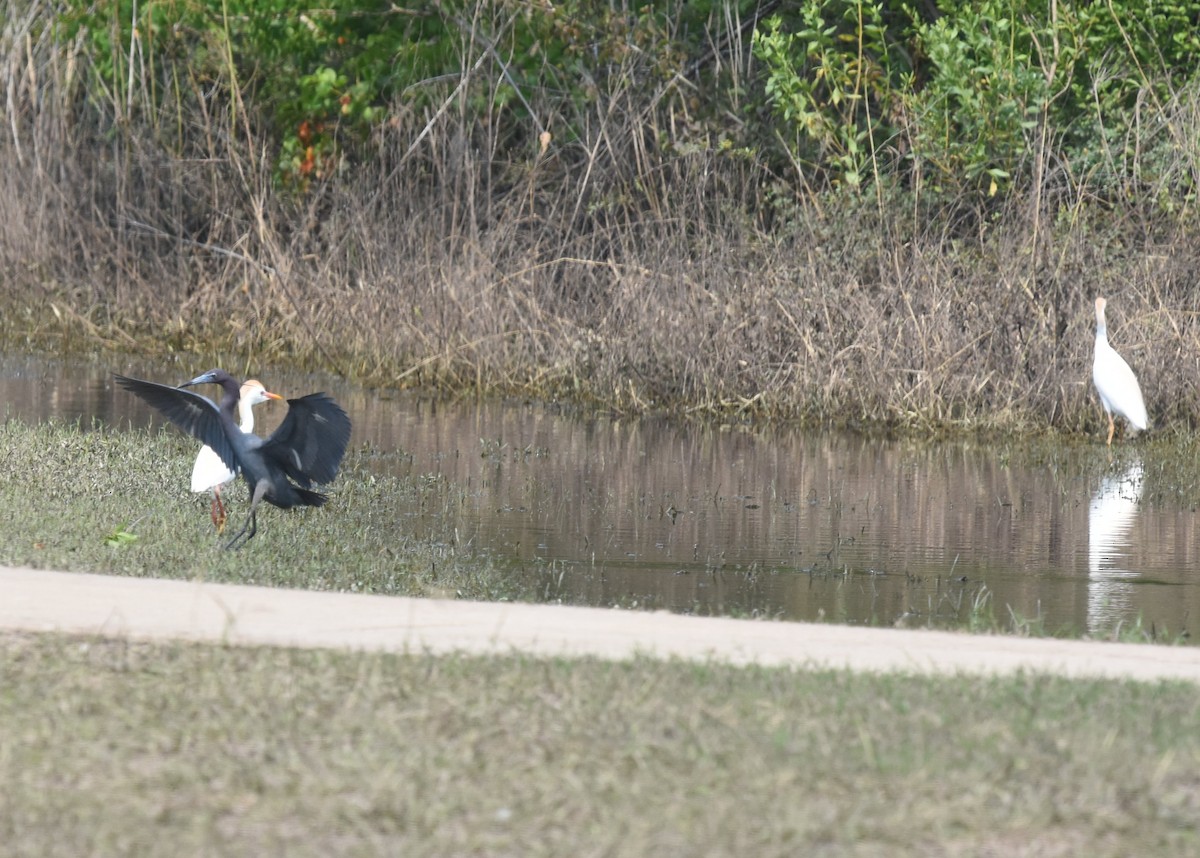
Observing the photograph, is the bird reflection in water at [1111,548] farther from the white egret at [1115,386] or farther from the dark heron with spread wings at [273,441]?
the dark heron with spread wings at [273,441]

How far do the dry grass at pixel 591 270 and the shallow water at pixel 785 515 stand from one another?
666mm

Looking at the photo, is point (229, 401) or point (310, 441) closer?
point (310, 441)

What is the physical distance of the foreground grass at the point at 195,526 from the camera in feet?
26.2

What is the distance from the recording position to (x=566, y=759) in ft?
15.3

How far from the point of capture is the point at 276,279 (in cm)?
1814

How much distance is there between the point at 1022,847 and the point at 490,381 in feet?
40.8

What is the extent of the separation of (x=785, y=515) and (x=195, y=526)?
11.0 feet

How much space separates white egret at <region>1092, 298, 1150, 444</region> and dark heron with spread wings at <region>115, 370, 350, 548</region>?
6.84m

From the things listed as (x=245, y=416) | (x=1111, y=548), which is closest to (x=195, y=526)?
(x=245, y=416)

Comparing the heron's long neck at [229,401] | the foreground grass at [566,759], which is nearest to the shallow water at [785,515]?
the heron's long neck at [229,401]

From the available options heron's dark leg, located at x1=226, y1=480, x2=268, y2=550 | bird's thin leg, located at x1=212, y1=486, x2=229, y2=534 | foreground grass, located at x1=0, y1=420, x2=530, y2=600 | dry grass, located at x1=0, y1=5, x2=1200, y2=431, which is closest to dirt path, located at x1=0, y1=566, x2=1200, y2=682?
foreground grass, located at x1=0, y1=420, x2=530, y2=600

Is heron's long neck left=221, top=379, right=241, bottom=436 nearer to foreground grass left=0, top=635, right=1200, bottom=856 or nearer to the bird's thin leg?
the bird's thin leg

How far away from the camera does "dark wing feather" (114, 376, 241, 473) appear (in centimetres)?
873

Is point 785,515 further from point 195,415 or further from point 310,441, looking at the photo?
point 195,415
